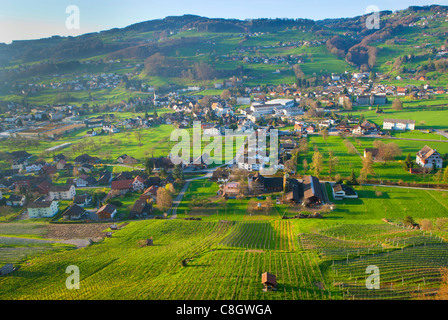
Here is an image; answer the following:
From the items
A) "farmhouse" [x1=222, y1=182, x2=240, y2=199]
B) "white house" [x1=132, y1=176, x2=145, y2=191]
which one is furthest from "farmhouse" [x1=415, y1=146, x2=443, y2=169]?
"white house" [x1=132, y1=176, x2=145, y2=191]

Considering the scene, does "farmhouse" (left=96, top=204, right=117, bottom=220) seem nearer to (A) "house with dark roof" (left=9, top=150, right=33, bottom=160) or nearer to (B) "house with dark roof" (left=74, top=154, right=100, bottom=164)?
(B) "house with dark roof" (left=74, top=154, right=100, bottom=164)

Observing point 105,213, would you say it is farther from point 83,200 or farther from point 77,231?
point 83,200

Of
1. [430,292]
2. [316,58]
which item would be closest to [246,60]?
[316,58]

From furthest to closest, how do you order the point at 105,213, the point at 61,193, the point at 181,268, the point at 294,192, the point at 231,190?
1. the point at 61,193
2. the point at 231,190
3. the point at 294,192
4. the point at 105,213
5. the point at 181,268

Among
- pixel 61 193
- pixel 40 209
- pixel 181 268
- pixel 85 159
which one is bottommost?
pixel 40 209

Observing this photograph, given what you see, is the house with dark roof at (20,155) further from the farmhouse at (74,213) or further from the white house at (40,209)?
the farmhouse at (74,213)

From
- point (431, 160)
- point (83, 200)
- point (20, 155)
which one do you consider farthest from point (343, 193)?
point (20, 155)
